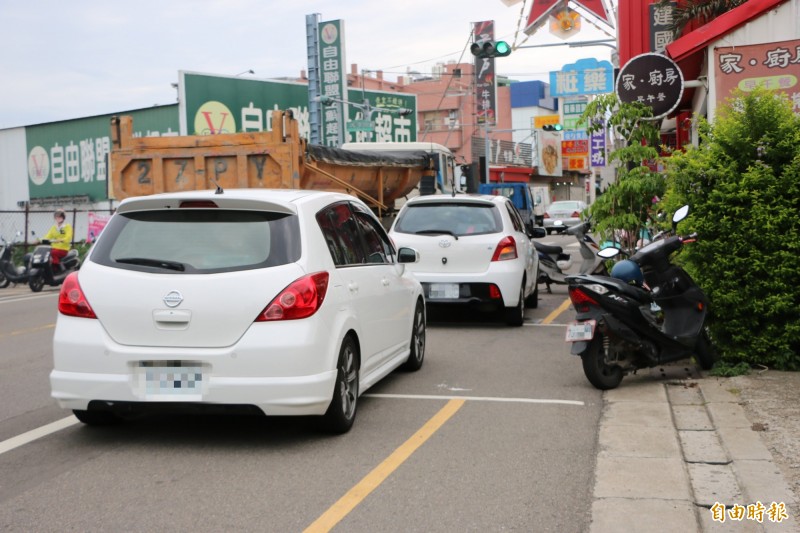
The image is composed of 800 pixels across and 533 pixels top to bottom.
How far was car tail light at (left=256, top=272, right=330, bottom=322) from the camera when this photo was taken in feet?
18.7

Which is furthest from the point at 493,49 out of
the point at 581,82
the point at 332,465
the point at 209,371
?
the point at 581,82

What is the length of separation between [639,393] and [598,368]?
15.3 inches

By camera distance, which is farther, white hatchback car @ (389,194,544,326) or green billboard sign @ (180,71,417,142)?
green billboard sign @ (180,71,417,142)

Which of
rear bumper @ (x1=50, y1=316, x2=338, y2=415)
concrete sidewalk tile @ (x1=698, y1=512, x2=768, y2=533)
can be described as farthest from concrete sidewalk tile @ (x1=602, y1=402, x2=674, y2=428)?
rear bumper @ (x1=50, y1=316, x2=338, y2=415)

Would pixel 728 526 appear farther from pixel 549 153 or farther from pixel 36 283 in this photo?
pixel 549 153

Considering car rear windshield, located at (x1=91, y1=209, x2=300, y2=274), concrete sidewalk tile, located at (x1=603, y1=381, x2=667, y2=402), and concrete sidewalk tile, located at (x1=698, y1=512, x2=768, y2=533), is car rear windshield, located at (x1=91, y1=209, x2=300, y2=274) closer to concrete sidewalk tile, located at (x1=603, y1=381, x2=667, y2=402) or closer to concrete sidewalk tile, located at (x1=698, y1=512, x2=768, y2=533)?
concrete sidewalk tile, located at (x1=698, y1=512, x2=768, y2=533)

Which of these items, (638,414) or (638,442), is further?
(638,414)

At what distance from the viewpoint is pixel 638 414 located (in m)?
6.86

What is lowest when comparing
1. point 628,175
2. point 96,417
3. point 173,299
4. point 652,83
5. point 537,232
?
point 96,417

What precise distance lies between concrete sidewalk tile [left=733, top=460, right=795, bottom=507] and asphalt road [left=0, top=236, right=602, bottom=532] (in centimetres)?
83

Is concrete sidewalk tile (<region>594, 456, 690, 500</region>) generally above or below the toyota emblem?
below

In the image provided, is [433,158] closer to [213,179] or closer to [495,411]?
[213,179]

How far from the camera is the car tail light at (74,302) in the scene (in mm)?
5859

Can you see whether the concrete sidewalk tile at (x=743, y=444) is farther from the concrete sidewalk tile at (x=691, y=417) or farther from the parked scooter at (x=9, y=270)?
the parked scooter at (x=9, y=270)
